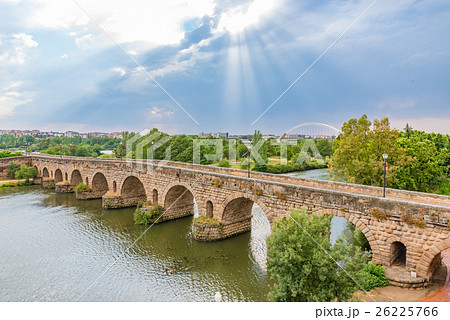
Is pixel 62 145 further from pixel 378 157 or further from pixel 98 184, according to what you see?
pixel 378 157

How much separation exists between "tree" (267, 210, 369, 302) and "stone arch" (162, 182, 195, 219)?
597 inches

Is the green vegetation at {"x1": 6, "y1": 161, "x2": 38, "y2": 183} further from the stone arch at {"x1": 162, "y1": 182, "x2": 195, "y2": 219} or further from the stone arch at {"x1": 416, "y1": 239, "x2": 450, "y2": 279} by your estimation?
the stone arch at {"x1": 416, "y1": 239, "x2": 450, "y2": 279}

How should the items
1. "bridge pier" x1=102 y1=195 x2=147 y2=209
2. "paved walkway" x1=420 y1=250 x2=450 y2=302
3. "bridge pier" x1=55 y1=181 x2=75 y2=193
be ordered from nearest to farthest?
"paved walkway" x1=420 y1=250 x2=450 y2=302 < "bridge pier" x1=102 y1=195 x2=147 y2=209 < "bridge pier" x1=55 y1=181 x2=75 y2=193

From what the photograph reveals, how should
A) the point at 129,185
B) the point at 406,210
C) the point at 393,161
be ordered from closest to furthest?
the point at 406,210
the point at 393,161
the point at 129,185

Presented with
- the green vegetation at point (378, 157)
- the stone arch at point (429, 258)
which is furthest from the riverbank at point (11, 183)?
the stone arch at point (429, 258)

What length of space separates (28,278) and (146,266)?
6151mm

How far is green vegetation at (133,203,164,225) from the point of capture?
24359 mm

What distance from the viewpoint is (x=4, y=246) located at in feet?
67.9

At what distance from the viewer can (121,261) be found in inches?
711

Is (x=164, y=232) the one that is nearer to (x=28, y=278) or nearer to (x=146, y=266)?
(x=146, y=266)

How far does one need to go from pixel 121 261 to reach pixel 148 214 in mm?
6421

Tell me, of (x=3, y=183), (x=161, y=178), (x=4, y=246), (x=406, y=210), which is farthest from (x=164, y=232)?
(x=3, y=183)

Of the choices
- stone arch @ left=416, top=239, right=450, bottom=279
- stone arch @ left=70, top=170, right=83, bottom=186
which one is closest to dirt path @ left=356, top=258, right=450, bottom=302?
stone arch @ left=416, top=239, right=450, bottom=279
